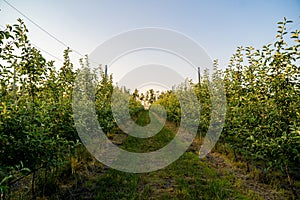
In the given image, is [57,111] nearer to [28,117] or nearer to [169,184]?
[28,117]

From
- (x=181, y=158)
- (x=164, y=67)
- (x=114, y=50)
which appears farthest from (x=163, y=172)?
(x=164, y=67)

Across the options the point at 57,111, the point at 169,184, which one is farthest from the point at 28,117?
the point at 169,184

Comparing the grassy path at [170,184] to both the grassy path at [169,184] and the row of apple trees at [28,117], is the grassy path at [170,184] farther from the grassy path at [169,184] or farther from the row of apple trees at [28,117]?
the row of apple trees at [28,117]

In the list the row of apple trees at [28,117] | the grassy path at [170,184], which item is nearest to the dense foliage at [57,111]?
the row of apple trees at [28,117]

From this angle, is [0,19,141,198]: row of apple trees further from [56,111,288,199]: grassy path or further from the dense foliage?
[56,111,288,199]: grassy path

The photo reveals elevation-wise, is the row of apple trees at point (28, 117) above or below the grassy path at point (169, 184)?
above

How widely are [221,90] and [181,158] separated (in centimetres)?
324

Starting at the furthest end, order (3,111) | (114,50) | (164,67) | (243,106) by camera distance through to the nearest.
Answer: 1. (164,67)
2. (114,50)
3. (243,106)
4. (3,111)

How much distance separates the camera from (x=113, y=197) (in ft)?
17.0

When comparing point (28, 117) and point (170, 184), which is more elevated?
point (28, 117)

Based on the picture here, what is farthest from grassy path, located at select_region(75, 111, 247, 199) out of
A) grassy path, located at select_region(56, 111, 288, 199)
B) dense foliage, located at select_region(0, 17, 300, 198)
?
dense foliage, located at select_region(0, 17, 300, 198)

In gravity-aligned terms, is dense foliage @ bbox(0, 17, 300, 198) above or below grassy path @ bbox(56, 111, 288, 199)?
above

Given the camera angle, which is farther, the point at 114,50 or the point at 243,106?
the point at 114,50

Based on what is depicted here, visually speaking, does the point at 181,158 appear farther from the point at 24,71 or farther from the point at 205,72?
the point at 24,71
